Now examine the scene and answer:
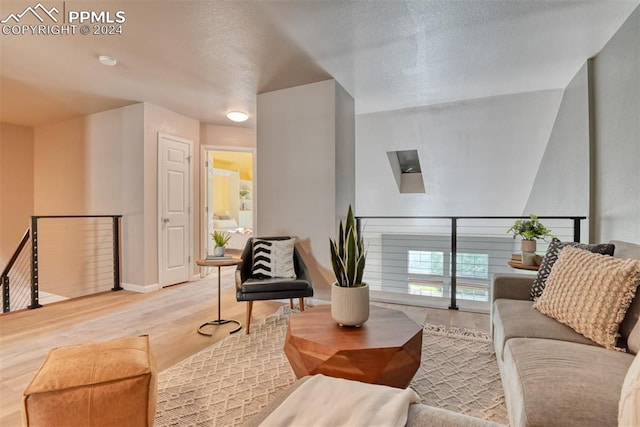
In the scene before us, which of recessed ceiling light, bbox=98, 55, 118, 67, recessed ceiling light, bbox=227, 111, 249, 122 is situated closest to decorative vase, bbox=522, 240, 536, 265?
recessed ceiling light, bbox=227, 111, 249, 122

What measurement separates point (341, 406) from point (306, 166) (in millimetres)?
2809

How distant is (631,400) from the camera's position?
67cm

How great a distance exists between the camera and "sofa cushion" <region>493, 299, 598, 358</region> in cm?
149

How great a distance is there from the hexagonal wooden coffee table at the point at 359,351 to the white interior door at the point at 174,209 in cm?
325

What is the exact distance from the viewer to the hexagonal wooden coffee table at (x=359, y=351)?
145cm

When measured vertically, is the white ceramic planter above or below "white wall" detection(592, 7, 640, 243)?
below

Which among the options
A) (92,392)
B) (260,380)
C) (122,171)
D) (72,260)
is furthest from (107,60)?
(72,260)

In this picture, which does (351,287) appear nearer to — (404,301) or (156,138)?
(404,301)

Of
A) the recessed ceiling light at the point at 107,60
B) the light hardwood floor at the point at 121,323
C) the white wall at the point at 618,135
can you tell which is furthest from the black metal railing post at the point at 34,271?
the white wall at the point at 618,135

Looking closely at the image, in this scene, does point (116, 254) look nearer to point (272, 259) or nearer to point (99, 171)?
point (99, 171)

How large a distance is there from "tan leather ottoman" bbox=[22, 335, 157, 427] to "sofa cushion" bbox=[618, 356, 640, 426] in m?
1.54

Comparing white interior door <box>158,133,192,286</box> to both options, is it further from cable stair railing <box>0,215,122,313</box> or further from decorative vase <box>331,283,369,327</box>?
decorative vase <box>331,283,369,327</box>

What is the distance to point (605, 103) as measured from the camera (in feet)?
8.70

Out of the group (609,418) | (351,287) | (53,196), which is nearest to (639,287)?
(609,418)
